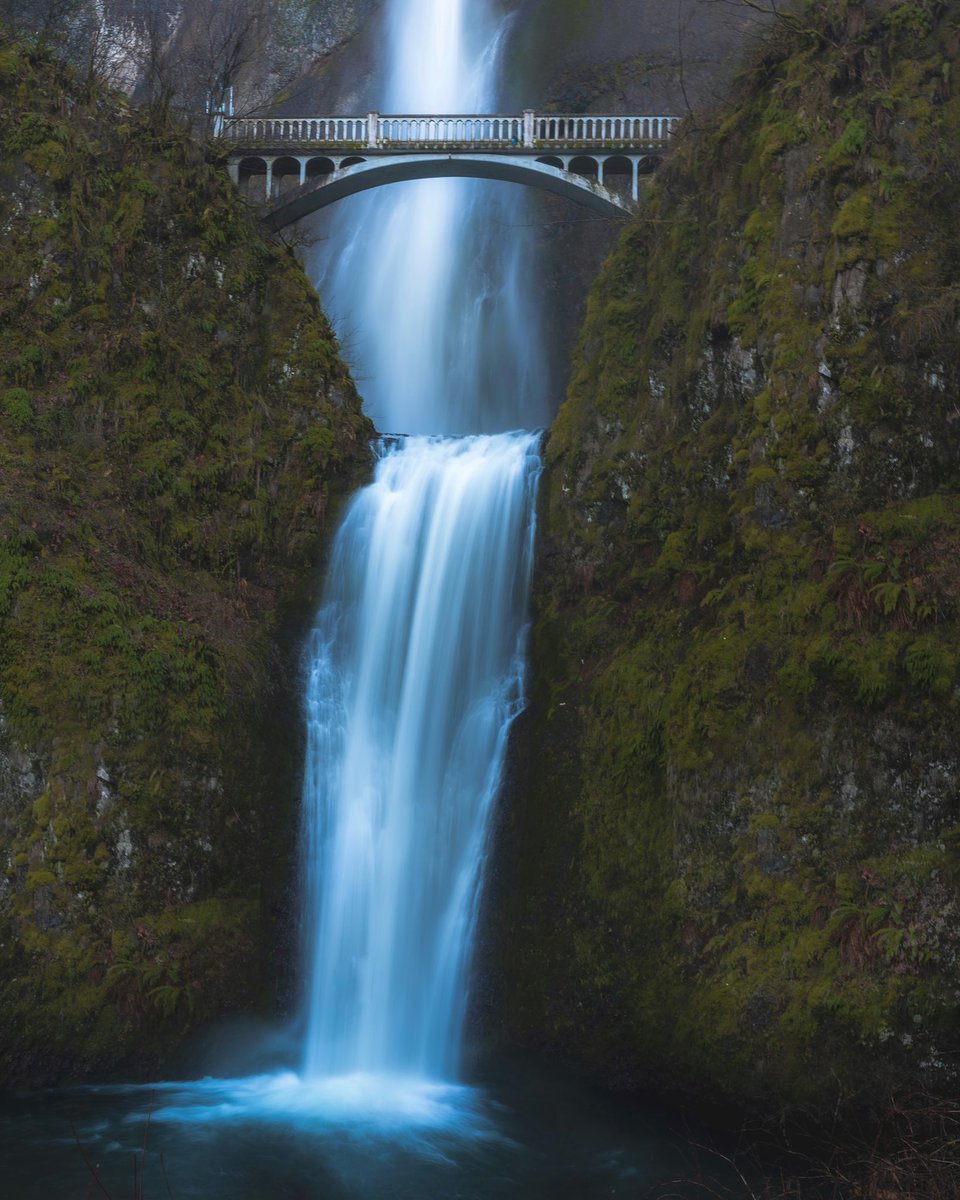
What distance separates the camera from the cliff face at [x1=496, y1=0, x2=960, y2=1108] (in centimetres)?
1147

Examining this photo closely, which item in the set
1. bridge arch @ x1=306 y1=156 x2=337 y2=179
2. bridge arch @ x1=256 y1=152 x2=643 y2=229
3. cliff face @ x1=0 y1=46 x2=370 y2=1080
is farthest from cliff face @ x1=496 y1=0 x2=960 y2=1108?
A: bridge arch @ x1=306 y1=156 x2=337 y2=179

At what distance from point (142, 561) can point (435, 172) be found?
10.0 metres

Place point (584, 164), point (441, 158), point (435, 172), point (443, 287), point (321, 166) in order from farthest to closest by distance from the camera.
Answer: point (443, 287)
point (321, 166)
point (435, 172)
point (584, 164)
point (441, 158)

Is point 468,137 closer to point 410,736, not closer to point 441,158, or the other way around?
point 441,158

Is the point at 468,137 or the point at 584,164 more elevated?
the point at 468,137

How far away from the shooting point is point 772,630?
13.2 m

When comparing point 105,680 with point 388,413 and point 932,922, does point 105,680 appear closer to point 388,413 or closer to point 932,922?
point 932,922

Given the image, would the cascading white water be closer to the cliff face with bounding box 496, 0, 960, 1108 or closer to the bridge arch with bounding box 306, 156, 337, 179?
the bridge arch with bounding box 306, 156, 337, 179

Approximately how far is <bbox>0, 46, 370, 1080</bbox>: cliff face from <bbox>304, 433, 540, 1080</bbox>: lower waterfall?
0.58 metres

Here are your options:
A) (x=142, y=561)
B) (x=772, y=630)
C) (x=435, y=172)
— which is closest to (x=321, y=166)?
(x=435, y=172)

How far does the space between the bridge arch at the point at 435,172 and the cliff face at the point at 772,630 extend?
158 inches

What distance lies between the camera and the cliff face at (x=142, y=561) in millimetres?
13305

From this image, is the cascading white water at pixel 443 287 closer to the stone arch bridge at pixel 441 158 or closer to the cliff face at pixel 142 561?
the stone arch bridge at pixel 441 158

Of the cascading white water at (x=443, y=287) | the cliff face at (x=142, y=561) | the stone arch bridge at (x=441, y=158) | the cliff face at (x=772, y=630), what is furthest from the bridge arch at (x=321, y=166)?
the cliff face at (x=772, y=630)
